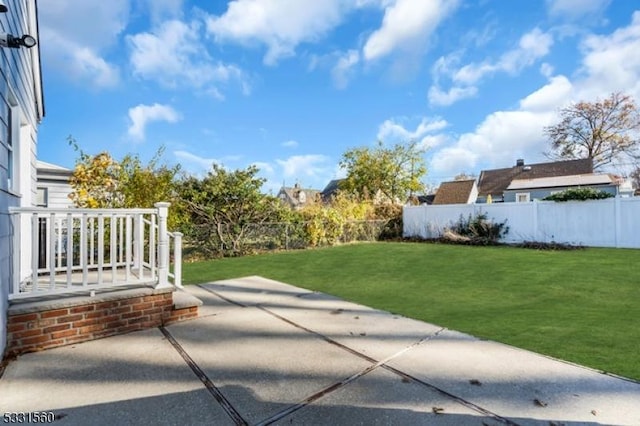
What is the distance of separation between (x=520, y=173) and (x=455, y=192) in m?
5.38

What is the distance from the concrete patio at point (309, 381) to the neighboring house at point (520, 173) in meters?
24.2

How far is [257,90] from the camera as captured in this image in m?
13.6

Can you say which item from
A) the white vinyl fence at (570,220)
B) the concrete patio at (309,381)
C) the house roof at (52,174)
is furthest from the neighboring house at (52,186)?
the white vinyl fence at (570,220)

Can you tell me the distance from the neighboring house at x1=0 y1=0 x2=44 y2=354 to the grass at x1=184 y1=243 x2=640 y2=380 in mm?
3668

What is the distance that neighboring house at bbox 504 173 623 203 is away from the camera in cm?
1903

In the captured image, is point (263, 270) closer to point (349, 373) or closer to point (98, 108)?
point (349, 373)

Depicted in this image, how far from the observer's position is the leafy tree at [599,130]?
941 inches

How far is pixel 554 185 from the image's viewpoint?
802 inches

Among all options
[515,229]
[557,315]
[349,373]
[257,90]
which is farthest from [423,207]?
[349,373]

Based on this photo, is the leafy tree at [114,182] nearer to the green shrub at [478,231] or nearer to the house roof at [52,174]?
the house roof at [52,174]

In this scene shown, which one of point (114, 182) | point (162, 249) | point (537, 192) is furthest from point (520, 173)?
point (162, 249)

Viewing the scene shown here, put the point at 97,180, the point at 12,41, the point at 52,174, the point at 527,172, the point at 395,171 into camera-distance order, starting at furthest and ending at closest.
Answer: the point at 395,171 → the point at 527,172 → the point at 52,174 → the point at 97,180 → the point at 12,41

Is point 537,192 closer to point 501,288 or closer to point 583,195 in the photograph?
point 583,195

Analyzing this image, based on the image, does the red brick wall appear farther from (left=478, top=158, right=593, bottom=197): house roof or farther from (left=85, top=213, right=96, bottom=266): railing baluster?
(left=478, top=158, right=593, bottom=197): house roof
